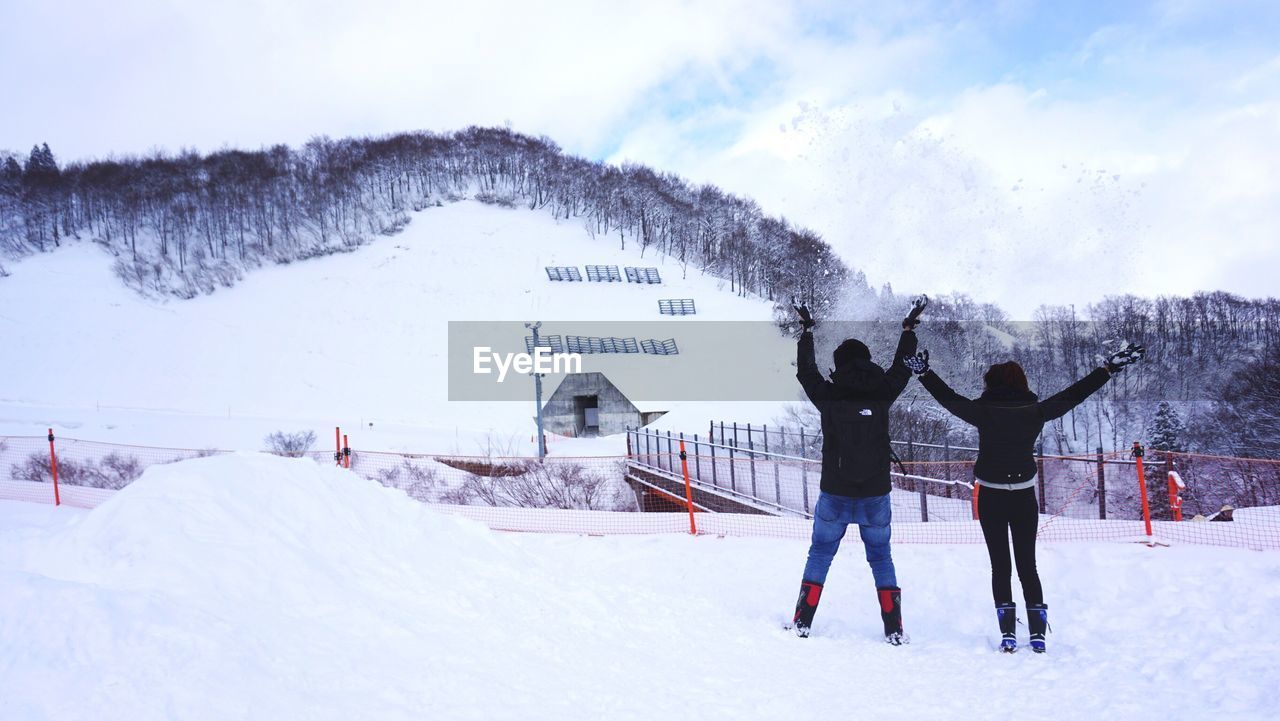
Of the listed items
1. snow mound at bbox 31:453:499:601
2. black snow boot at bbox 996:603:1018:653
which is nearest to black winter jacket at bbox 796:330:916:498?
black snow boot at bbox 996:603:1018:653

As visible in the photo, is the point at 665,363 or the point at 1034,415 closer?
the point at 1034,415

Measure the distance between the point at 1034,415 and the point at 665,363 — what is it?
164ft

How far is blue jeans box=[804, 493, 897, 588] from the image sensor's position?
5.13 metres

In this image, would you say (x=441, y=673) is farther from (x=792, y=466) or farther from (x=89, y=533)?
(x=792, y=466)

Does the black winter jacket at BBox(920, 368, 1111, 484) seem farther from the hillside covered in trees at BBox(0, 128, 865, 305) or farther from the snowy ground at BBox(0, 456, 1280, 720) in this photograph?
the hillside covered in trees at BBox(0, 128, 865, 305)

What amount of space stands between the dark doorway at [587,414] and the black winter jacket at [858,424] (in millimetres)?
41074

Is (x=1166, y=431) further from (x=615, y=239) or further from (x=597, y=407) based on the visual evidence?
(x=615, y=239)

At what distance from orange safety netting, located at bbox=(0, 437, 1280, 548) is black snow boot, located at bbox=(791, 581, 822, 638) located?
3.56 meters

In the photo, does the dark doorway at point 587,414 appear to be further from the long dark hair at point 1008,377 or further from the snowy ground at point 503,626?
the long dark hair at point 1008,377

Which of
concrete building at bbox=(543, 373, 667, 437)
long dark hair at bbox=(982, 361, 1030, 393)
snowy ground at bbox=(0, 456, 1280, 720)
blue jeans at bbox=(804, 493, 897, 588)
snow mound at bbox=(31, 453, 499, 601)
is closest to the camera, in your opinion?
snowy ground at bbox=(0, 456, 1280, 720)

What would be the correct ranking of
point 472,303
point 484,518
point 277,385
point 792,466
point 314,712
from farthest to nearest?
point 472,303
point 277,385
point 792,466
point 484,518
point 314,712

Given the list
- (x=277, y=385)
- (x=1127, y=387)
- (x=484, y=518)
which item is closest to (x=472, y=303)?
(x=277, y=385)

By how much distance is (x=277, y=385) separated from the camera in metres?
50.8

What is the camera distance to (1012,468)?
15.9 feet
